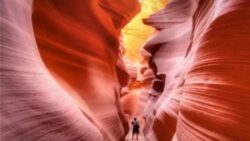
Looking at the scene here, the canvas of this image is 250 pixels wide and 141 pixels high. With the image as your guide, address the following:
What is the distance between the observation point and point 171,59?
11.0 ft

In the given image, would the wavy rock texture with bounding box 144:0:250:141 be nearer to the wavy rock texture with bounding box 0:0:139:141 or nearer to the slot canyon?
the slot canyon

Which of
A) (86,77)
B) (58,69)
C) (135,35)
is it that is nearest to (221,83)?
(58,69)

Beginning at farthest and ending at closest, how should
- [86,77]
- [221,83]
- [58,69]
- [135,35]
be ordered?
[135,35] < [86,77] < [58,69] < [221,83]

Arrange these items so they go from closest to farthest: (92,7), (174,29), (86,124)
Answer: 1. (86,124)
2. (92,7)
3. (174,29)

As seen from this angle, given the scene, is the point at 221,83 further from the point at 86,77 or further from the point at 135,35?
the point at 135,35

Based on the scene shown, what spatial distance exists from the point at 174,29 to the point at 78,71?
2112mm

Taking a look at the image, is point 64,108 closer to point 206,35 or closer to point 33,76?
point 33,76

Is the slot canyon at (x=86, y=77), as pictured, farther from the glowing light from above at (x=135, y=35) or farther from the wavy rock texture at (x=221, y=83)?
the glowing light from above at (x=135, y=35)

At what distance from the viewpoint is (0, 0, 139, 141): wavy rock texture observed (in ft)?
2.70

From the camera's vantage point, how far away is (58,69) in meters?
1.69

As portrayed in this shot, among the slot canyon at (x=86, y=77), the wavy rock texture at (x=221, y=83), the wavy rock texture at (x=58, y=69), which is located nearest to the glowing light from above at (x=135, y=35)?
the wavy rock texture at (x=58, y=69)

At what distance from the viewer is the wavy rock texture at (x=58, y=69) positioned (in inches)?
32.4

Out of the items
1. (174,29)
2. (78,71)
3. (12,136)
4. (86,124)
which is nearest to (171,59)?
(174,29)

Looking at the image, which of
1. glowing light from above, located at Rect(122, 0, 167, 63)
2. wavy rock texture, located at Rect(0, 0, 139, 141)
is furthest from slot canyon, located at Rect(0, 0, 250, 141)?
glowing light from above, located at Rect(122, 0, 167, 63)
